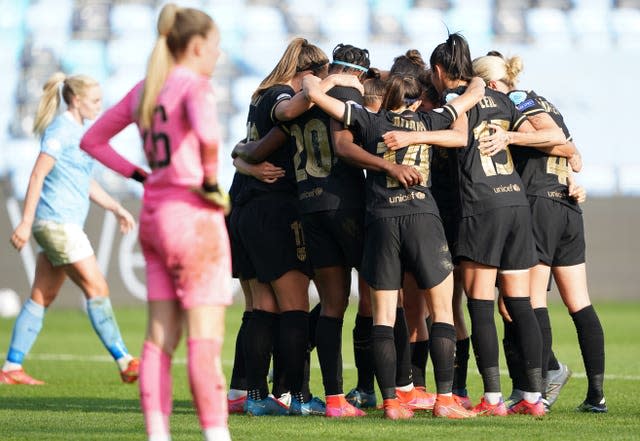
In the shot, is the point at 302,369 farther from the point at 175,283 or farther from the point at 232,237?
the point at 175,283

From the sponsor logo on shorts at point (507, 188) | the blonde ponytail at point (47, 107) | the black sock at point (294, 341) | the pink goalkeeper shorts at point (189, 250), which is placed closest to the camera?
the pink goalkeeper shorts at point (189, 250)

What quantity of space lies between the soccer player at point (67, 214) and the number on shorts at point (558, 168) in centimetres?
332

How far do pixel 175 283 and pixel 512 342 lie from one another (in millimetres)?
3214

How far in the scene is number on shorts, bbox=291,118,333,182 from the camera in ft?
23.3

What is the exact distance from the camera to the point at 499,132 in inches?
280

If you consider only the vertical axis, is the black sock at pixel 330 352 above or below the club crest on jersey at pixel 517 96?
below

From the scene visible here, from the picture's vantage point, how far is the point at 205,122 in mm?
4828

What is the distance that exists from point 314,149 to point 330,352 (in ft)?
3.97

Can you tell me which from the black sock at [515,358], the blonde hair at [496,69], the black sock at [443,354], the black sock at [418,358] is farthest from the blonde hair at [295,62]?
the black sock at [515,358]

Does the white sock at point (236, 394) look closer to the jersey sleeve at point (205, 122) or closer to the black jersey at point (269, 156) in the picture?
the black jersey at point (269, 156)

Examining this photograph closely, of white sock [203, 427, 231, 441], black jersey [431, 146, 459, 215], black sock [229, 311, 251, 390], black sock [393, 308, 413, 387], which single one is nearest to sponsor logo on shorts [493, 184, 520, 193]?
black jersey [431, 146, 459, 215]

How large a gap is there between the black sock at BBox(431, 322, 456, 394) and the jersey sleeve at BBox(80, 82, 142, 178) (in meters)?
2.23

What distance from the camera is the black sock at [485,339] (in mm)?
7031

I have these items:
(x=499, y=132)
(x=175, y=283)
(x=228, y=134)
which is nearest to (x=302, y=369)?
(x=499, y=132)
